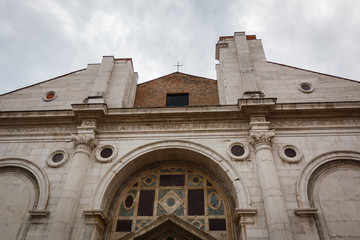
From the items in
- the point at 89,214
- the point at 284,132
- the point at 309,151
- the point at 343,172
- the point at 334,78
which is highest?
the point at 334,78

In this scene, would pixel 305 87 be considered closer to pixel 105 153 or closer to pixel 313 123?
pixel 313 123

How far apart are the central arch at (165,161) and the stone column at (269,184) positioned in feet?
2.35

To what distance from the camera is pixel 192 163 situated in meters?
11.1

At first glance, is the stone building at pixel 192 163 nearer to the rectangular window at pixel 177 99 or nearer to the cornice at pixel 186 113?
the cornice at pixel 186 113

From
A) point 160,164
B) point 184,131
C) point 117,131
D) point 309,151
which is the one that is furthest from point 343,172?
point 117,131

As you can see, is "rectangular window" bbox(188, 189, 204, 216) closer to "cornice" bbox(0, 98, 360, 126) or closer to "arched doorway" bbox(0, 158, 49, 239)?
"cornice" bbox(0, 98, 360, 126)

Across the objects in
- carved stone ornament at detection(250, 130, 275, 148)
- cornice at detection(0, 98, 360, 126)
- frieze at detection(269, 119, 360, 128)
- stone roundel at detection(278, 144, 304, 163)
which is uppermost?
cornice at detection(0, 98, 360, 126)

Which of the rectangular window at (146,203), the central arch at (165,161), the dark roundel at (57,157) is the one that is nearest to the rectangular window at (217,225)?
the central arch at (165,161)

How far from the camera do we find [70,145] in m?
10.8

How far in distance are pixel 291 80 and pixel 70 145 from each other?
370 inches

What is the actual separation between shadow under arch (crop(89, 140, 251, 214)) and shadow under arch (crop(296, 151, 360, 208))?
1658 millimetres

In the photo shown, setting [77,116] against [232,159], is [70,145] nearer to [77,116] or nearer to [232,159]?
[77,116]

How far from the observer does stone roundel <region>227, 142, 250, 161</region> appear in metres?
9.97

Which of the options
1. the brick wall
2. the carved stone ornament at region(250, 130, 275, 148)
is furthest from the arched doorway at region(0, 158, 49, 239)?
the carved stone ornament at region(250, 130, 275, 148)
